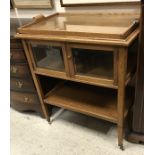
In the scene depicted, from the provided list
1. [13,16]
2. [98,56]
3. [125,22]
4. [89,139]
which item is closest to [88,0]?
[125,22]

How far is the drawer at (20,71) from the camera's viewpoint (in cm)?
154

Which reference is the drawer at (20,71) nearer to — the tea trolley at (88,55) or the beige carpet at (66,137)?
the tea trolley at (88,55)

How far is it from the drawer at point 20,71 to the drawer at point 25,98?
0.18m

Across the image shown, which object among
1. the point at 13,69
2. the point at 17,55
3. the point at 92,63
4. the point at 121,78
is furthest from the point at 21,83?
the point at 121,78

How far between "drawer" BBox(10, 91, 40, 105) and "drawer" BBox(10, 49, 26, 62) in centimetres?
32

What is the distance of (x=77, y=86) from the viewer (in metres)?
1.69

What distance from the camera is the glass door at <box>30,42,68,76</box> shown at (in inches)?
49.1

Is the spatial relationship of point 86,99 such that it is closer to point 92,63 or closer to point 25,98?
point 92,63

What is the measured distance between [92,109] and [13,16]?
1213 millimetres

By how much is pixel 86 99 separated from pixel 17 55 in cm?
62

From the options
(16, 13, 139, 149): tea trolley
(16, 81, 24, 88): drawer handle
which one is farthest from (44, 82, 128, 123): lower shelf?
(16, 81, 24, 88): drawer handle

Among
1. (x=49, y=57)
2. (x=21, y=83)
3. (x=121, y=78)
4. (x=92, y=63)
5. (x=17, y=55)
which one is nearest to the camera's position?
(x=121, y=78)

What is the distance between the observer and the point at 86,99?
4.95ft
